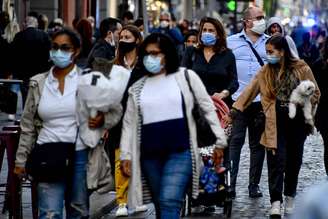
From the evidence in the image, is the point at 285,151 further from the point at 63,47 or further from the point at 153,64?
the point at 63,47

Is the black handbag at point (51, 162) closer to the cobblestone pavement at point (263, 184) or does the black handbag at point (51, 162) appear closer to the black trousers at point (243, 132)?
the cobblestone pavement at point (263, 184)

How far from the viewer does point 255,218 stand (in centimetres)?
1115

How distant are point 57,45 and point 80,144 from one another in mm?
731

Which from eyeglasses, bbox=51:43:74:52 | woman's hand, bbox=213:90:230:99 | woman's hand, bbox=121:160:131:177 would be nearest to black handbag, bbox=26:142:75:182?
woman's hand, bbox=121:160:131:177

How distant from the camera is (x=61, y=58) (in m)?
8.12

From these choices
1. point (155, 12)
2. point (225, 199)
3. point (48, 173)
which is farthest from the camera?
point (155, 12)

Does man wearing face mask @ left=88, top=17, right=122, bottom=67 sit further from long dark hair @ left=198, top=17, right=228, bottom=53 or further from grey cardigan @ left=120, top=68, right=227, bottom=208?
grey cardigan @ left=120, top=68, right=227, bottom=208

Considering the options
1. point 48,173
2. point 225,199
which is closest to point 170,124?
point 48,173

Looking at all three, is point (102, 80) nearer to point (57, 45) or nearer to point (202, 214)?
point (57, 45)

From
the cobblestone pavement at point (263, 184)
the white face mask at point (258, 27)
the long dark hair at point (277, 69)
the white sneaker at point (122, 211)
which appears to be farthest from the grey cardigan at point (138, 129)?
the white face mask at point (258, 27)

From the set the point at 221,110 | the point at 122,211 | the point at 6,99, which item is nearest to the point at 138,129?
the point at 221,110

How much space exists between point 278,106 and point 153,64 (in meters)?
3.07

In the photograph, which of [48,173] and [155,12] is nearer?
[48,173]

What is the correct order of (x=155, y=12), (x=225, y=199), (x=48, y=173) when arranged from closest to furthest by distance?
(x=48, y=173) < (x=225, y=199) < (x=155, y=12)
